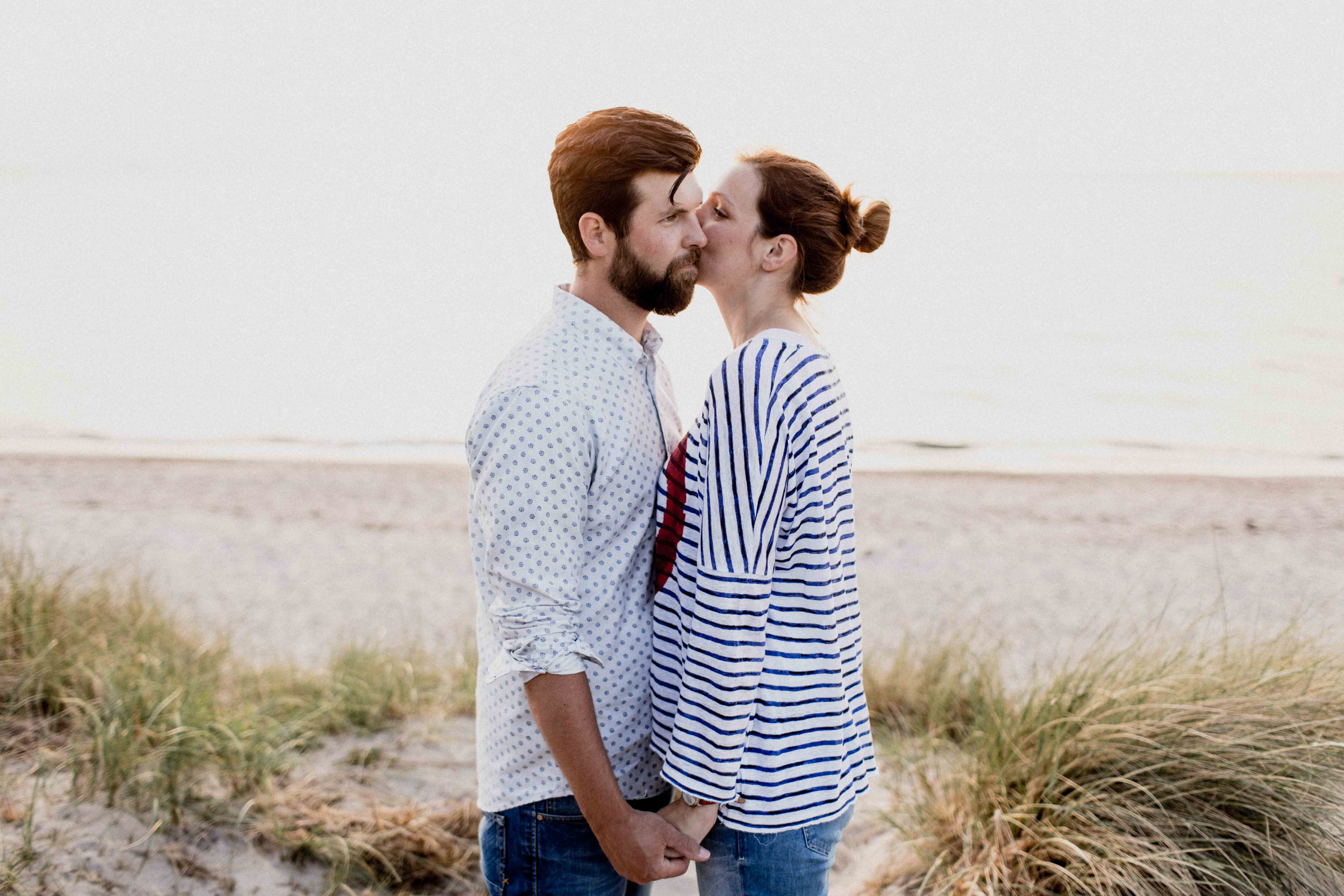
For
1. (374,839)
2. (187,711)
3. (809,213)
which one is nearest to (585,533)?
(809,213)

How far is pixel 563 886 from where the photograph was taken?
6.47ft

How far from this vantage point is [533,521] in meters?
A: 1.76

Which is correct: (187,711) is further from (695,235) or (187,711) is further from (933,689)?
(933,689)

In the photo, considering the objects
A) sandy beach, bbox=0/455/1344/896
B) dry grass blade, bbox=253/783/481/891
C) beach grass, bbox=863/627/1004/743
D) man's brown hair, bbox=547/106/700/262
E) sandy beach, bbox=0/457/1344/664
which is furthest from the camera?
sandy beach, bbox=0/457/1344/664

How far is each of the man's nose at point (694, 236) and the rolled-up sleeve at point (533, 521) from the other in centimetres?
48

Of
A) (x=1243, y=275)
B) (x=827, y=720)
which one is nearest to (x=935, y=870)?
(x=827, y=720)

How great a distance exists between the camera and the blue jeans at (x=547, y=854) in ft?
6.44

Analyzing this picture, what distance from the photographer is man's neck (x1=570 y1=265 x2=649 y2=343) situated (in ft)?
6.73

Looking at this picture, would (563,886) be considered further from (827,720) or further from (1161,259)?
(1161,259)

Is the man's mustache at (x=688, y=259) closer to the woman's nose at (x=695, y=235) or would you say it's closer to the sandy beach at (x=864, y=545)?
the woman's nose at (x=695, y=235)

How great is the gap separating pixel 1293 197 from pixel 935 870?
14334cm

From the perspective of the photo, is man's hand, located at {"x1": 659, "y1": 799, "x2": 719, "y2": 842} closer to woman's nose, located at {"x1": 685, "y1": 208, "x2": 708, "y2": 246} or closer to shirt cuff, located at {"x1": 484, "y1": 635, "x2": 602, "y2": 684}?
shirt cuff, located at {"x1": 484, "y1": 635, "x2": 602, "y2": 684}

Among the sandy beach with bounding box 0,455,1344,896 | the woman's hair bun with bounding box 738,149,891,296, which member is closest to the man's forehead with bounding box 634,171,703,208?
the woman's hair bun with bounding box 738,149,891,296

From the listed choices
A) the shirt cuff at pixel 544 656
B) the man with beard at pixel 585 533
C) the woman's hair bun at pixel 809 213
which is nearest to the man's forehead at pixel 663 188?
the man with beard at pixel 585 533
